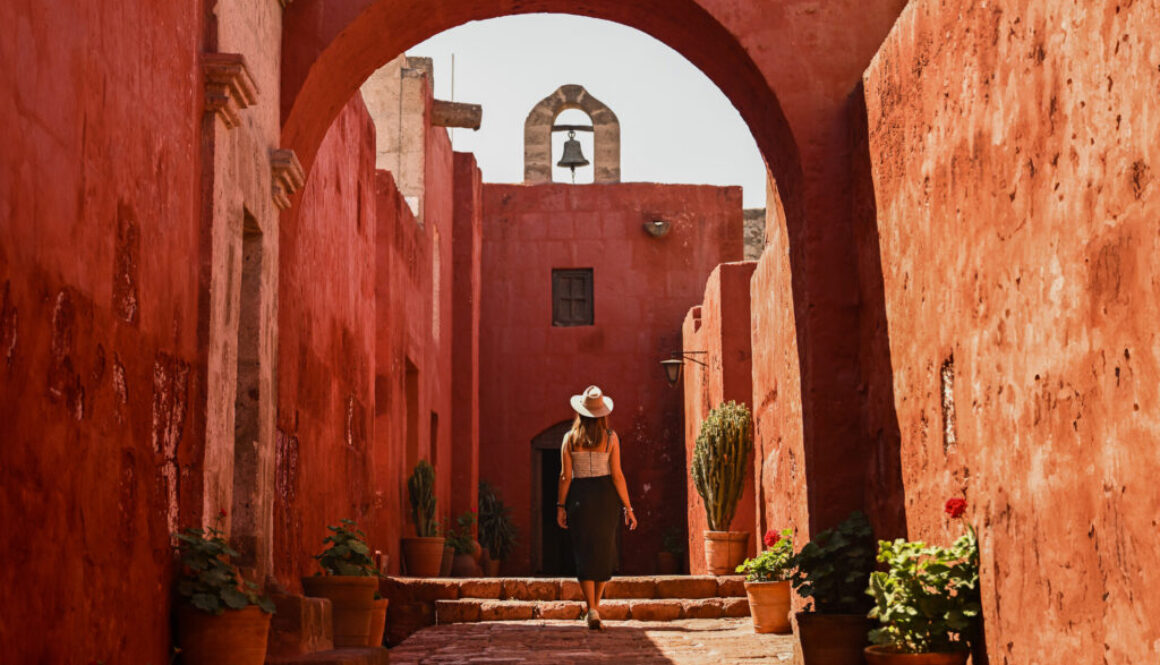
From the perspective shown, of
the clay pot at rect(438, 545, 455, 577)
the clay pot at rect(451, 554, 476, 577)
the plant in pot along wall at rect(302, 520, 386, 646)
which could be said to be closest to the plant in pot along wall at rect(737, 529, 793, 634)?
the plant in pot along wall at rect(302, 520, 386, 646)

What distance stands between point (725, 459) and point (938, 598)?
821 centimetres

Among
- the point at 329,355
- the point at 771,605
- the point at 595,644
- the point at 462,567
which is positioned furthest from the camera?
the point at 462,567

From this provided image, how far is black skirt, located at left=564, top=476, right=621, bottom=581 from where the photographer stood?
9.48m

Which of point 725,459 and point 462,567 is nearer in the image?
point 725,459

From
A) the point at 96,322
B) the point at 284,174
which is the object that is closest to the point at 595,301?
the point at 284,174

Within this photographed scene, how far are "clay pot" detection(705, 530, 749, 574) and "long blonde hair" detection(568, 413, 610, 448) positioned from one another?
156 inches

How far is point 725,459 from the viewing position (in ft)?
43.9

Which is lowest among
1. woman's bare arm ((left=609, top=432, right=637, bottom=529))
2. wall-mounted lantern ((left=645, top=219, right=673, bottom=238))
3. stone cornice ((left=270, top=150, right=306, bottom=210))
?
woman's bare arm ((left=609, top=432, right=637, bottom=529))

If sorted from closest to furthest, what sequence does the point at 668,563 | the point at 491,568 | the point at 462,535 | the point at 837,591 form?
the point at 837,591
the point at 462,535
the point at 491,568
the point at 668,563

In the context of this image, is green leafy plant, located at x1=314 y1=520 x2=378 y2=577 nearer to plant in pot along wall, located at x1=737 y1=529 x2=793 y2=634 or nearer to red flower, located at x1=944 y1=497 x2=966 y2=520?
plant in pot along wall, located at x1=737 y1=529 x2=793 y2=634

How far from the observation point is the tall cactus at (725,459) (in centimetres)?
1332

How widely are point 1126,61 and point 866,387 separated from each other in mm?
3350

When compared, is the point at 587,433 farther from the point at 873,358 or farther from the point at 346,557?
the point at 873,358

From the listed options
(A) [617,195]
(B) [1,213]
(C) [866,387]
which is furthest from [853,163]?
(A) [617,195]
